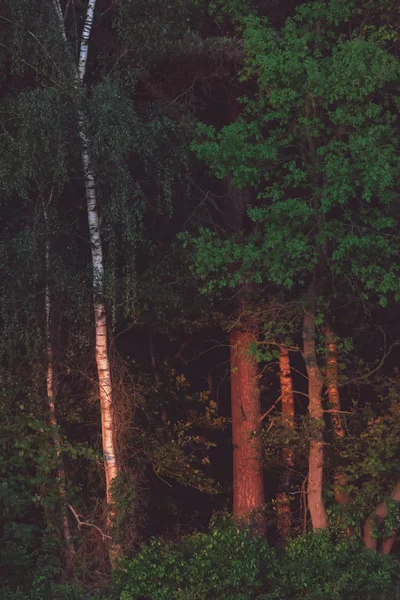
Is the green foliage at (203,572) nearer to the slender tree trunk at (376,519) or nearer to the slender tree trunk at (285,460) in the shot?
the slender tree trunk at (376,519)

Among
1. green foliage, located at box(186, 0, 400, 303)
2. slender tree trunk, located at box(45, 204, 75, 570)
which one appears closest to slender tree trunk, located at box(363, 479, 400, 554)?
green foliage, located at box(186, 0, 400, 303)

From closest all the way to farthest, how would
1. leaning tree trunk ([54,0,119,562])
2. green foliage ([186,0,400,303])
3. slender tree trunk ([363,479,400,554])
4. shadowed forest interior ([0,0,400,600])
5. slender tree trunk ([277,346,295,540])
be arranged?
green foliage ([186,0,400,303]) < shadowed forest interior ([0,0,400,600]) < leaning tree trunk ([54,0,119,562]) < slender tree trunk ([363,479,400,554]) < slender tree trunk ([277,346,295,540])

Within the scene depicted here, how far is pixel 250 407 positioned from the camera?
1497cm

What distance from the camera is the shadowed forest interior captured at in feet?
38.8

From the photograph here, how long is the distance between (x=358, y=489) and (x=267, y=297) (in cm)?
295

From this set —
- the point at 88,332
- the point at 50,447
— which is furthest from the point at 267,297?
the point at 50,447

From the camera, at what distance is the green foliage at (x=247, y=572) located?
1137 centimetres

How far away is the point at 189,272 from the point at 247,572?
14.1 ft

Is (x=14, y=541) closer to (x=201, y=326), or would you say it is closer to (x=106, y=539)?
(x=106, y=539)

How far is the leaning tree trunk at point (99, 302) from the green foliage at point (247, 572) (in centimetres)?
123

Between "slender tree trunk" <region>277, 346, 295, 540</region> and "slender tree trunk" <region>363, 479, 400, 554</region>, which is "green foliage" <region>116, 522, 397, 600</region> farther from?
"slender tree trunk" <region>277, 346, 295, 540</region>

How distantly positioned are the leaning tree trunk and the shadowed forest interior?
3cm

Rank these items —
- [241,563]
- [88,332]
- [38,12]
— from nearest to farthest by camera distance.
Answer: [241,563], [38,12], [88,332]

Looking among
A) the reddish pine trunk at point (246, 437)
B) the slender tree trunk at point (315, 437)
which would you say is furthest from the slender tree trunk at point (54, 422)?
the slender tree trunk at point (315, 437)
